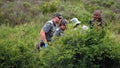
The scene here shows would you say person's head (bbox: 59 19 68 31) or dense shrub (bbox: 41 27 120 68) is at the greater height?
person's head (bbox: 59 19 68 31)

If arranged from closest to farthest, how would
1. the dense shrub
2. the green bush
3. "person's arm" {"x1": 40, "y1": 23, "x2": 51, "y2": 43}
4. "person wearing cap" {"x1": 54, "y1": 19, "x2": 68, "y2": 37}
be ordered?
the dense shrub < "person wearing cap" {"x1": 54, "y1": 19, "x2": 68, "y2": 37} < "person's arm" {"x1": 40, "y1": 23, "x2": 51, "y2": 43} < the green bush

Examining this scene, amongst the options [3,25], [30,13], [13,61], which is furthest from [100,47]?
[30,13]

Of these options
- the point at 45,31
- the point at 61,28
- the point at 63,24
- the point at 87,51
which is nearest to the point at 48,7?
the point at 45,31

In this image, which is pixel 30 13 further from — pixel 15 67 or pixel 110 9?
pixel 15 67

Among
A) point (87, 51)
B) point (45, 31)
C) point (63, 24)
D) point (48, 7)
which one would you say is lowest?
point (87, 51)

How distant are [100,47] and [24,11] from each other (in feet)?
30.7

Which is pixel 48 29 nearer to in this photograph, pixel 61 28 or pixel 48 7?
pixel 61 28

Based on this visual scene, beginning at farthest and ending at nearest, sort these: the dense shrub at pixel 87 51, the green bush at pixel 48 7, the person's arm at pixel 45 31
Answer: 1. the green bush at pixel 48 7
2. the person's arm at pixel 45 31
3. the dense shrub at pixel 87 51

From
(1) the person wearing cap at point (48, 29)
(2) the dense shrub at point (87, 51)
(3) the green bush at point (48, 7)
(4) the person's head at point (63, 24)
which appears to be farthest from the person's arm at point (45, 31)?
(3) the green bush at point (48, 7)

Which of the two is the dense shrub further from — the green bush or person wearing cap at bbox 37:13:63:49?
the green bush

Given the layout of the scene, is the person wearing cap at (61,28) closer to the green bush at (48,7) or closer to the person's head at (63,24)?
the person's head at (63,24)

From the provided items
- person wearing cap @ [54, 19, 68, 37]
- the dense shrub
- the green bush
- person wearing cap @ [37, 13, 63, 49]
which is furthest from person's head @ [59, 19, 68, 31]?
the green bush

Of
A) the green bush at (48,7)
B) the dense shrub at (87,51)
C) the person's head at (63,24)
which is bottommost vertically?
the dense shrub at (87,51)

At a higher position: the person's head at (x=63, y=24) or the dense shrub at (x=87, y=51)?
the person's head at (x=63, y=24)
